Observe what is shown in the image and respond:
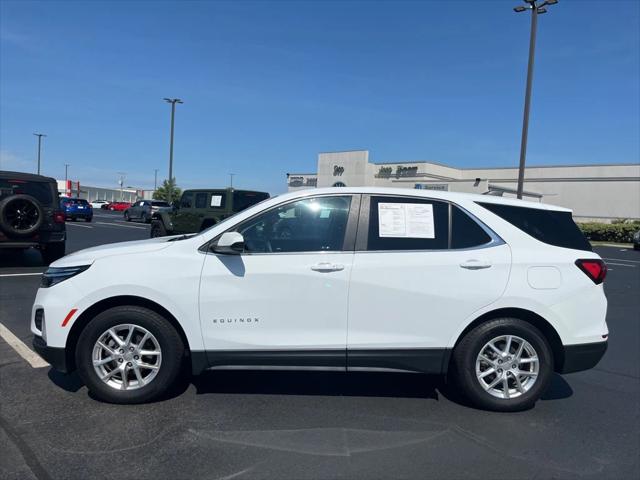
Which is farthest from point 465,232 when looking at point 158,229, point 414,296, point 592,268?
point 158,229

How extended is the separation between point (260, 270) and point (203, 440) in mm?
1238

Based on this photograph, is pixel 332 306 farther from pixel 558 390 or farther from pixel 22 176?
pixel 22 176

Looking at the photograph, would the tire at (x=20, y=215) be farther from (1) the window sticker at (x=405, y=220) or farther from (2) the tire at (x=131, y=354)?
(1) the window sticker at (x=405, y=220)

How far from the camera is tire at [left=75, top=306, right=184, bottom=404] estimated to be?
3.82 meters

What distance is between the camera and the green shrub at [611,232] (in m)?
31.4

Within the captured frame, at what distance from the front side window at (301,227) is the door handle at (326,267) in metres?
0.14

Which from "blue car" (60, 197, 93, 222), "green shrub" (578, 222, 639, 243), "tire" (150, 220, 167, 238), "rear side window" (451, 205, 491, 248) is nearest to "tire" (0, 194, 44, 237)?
"tire" (150, 220, 167, 238)

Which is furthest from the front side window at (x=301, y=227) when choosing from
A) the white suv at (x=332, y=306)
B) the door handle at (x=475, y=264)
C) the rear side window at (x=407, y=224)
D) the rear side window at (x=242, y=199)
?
the rear side window at (x=242, y=199)

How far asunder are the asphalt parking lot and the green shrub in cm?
3121

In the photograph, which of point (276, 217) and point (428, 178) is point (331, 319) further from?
point (428, 178)

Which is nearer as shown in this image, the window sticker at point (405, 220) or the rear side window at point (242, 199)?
the window sticker at point (405, 220)

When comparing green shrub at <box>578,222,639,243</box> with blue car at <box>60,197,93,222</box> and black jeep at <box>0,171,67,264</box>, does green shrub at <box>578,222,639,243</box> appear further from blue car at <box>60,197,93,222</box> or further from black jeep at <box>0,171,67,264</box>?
blue car at <box>60,197,93,222</box>

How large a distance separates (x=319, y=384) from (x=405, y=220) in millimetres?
1656

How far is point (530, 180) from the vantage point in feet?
156
